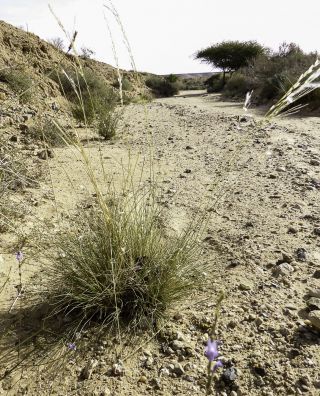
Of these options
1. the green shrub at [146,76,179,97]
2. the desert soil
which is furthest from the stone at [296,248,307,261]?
the green shrub at [146,76,179,97]

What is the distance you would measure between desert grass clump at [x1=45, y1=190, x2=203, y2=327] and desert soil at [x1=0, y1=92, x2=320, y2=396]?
0.12 meters

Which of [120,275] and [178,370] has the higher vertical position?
[120,275]

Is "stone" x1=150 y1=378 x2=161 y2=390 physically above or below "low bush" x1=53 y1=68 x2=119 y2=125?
above

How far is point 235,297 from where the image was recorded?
1.85 meters

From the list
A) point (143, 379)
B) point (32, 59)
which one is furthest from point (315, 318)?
point (32, 59)

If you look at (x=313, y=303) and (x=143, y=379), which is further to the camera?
(x=313, y=303)

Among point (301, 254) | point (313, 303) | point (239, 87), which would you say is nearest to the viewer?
point (313, 303)

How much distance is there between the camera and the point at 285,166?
4.01 m

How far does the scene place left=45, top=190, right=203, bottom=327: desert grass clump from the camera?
1625 mm

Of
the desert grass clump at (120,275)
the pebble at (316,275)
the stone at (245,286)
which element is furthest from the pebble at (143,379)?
the pebble at (316,275)

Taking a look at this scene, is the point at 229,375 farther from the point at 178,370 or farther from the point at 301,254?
the point at 301,254

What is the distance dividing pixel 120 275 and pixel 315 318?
0.88 m

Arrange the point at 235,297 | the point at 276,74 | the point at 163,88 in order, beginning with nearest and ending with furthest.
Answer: the point at 235,297 → the point at 276,74 → the point at 163,88

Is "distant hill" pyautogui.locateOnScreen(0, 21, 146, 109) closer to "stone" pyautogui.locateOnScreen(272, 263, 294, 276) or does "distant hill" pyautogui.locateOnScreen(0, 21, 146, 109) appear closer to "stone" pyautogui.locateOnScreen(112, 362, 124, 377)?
"stone" pyautogui.locateOnScreen(272, 263, 294, 276)
